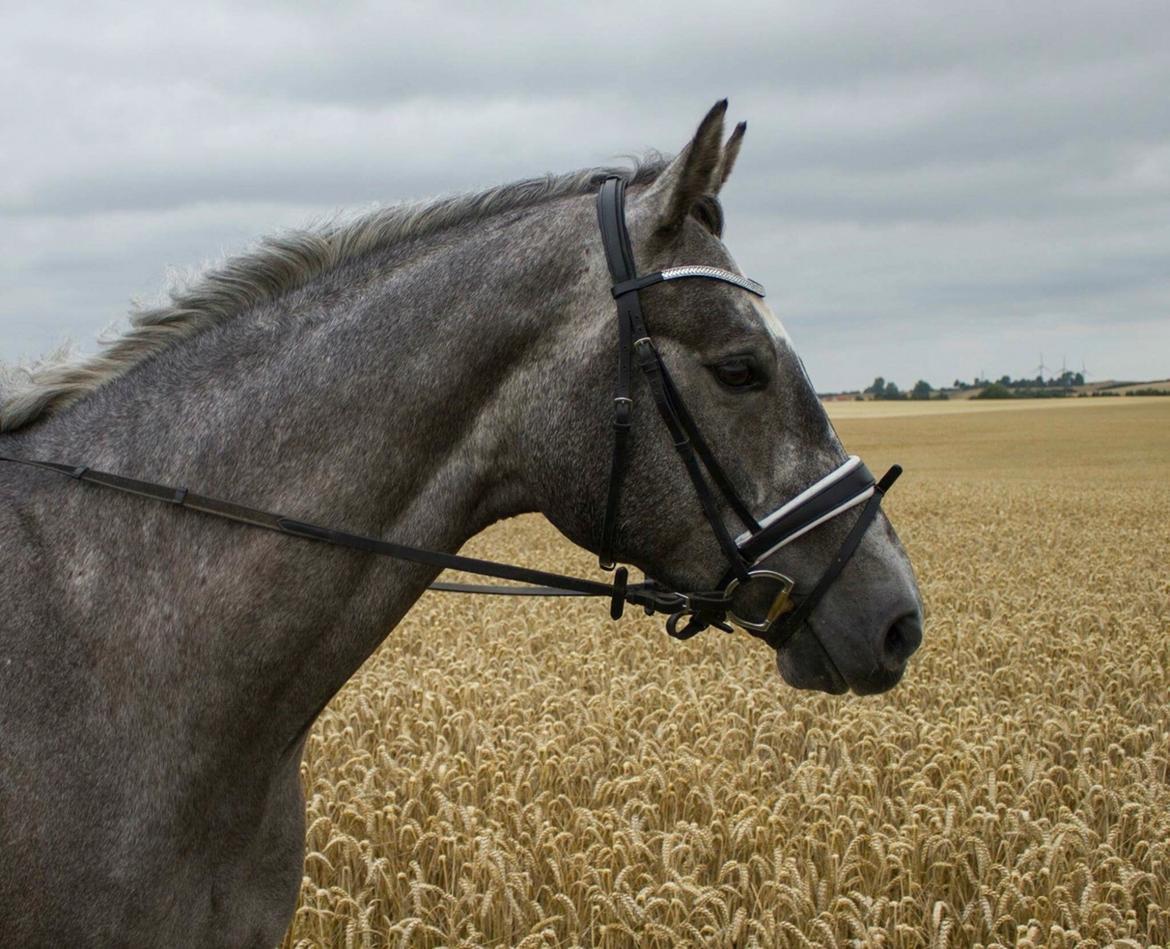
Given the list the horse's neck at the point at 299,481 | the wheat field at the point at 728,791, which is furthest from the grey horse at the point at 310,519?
the wheat field at the point at 728,791

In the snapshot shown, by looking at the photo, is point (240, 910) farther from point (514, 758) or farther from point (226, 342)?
point (514, 758)

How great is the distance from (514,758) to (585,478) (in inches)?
181

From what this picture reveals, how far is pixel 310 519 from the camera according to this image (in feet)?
8.29

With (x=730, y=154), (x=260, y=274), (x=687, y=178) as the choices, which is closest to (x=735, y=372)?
(x=687, y=178)

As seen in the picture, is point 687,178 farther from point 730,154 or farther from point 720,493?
point 720,493

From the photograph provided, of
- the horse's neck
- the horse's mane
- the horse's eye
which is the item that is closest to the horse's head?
the horse's eye

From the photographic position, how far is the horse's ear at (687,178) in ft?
8.13

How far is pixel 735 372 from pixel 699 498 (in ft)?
1.04

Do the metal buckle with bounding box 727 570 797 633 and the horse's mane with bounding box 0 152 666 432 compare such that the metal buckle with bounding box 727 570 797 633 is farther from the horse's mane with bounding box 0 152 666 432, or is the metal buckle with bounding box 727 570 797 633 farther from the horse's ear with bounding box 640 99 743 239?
the horse's mane with bounding box 0 152 666 432

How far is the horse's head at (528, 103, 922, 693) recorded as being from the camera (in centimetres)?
250

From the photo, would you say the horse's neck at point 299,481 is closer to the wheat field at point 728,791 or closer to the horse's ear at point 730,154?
the horse's ear at point 730,154

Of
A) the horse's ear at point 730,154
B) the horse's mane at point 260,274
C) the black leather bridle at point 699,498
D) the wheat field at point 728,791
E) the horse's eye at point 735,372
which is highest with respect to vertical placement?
the horse's ear at point 730,154

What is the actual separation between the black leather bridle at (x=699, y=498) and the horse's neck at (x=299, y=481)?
0.06 metres

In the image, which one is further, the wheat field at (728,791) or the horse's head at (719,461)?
the wheat field at (728,791)
